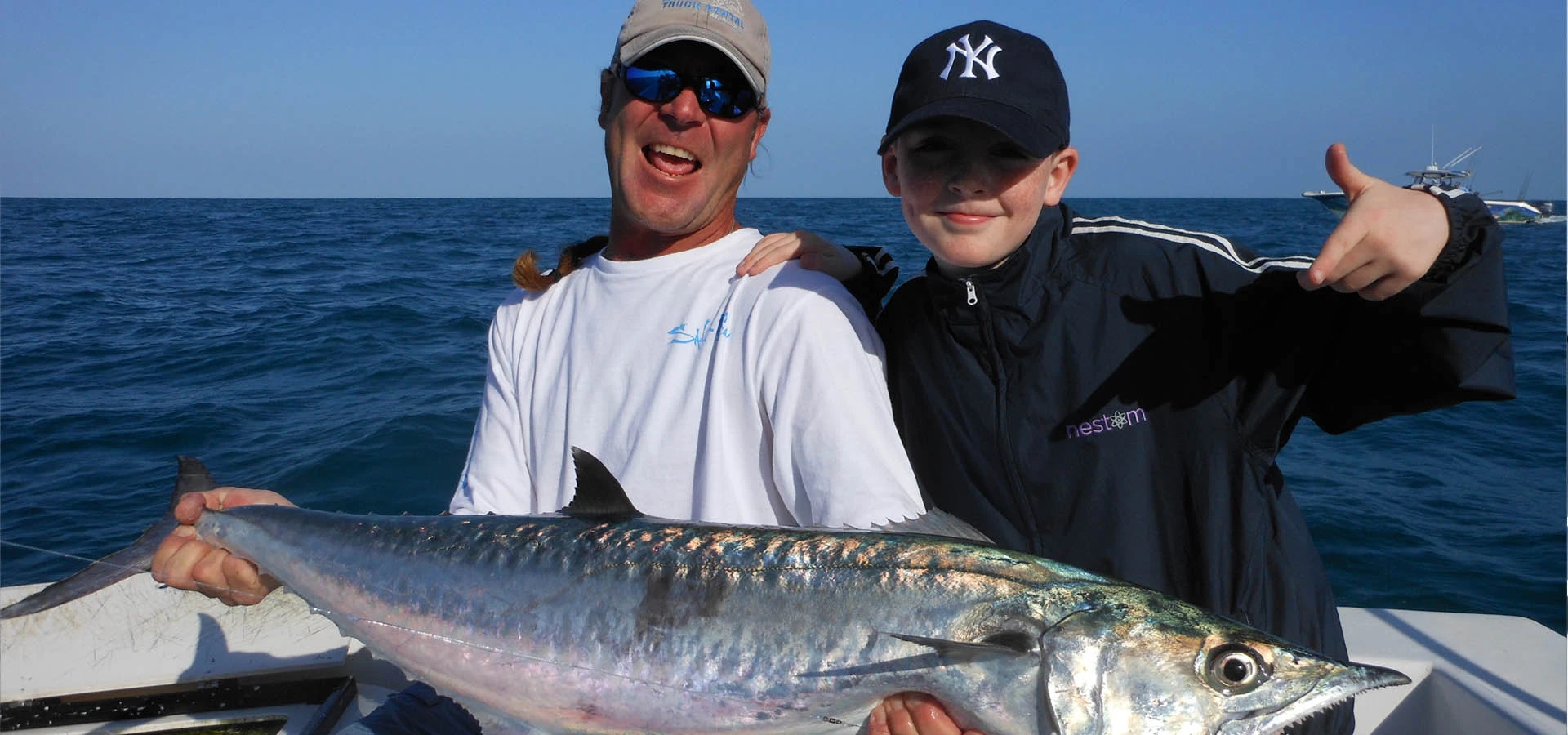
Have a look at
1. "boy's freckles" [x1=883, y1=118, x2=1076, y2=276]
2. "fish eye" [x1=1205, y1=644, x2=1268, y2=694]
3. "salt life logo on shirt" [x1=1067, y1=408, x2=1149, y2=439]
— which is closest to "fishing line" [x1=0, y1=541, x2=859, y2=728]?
"fish eye" [x1=1205, y1=644, x2=1268, y2=694]

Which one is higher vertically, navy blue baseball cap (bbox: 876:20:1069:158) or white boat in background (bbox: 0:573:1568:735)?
navy blue baseball cap (bbox: 876:20:1069:158)

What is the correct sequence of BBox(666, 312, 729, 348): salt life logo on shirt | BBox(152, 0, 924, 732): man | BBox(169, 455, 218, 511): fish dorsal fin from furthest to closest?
BBox(169, 455, 218, 511): fish dorsal fin, BBox(666, 312, 729, 348): salt life logo on shirt, BBox(152, 0, 924, 732): man

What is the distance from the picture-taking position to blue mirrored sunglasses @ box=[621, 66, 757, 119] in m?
2.91

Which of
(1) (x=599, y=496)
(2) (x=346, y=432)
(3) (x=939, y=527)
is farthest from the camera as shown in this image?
(2) (x=346, y=432)

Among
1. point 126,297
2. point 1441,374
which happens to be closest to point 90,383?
point 126,297

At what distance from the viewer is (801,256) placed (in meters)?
2.85

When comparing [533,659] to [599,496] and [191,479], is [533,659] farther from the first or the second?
[191,479]

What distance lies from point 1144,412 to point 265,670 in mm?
3511

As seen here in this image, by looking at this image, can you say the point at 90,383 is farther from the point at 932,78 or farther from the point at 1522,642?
the point at 1522,642

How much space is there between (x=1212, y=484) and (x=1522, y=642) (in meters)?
2.45

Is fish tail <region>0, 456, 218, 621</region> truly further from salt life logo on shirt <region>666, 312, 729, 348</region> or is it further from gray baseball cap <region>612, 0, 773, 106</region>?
gray baseball cap <region>612, 0, 773, 106</region>

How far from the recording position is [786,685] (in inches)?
76.9

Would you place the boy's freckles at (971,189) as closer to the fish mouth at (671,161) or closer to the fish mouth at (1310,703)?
the fish mouth at (671,161)

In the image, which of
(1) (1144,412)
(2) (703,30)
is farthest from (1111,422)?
(2) (703,30)
